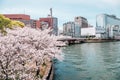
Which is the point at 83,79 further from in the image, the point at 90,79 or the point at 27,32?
the point at 27,32

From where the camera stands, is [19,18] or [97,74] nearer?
[97,74]

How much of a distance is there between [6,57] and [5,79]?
1.36m

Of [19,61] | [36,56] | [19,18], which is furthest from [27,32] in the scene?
[19,18]

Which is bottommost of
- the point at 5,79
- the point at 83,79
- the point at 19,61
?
the point at 83,79

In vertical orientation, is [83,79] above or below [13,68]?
below

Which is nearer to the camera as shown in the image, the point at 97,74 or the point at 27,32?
the point at 27,32

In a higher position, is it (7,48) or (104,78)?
(7,48)

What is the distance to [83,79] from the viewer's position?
3033 cm

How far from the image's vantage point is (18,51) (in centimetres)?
1638

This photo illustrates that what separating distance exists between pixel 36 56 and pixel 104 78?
38.3ft

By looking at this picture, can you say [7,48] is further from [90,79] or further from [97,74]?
[97,74]

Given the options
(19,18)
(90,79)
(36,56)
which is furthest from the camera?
(19,18)

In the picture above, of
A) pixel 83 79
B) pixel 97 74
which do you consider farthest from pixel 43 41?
pixel 97 74

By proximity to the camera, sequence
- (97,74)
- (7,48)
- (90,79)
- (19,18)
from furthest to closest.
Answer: (19,18) → (97,74) → (90,79) → (7,48)
